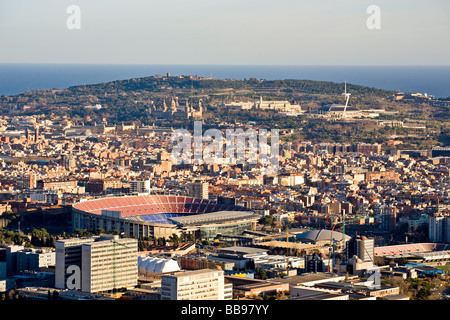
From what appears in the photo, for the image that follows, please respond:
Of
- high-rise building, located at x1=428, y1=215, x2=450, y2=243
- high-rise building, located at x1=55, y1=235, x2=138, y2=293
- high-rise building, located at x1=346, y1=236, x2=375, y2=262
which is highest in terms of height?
high-rise building, located at x1=55, y1=235, x2=138, y2=293

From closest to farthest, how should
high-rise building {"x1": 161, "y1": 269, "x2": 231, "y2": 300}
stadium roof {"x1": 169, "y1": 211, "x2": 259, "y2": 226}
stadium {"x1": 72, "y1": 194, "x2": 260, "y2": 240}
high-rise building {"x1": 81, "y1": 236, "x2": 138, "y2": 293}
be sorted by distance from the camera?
high-rise building {"x1": 161, "y1": 269, "x2": 231, "y2": 300}, high-rise building {"x1": 81, "y1": 236, "x2": 138, "y2": 293}, stadium {"x1": 72, "y1": 194, "x2": 260, "y2": 240}, stadium roof {"x1": 169, "y1": 211, "x2": 259, "y2": 226}

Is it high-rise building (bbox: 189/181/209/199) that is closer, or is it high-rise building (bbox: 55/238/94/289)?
high-rise building (bbox: 55/238/94/289)

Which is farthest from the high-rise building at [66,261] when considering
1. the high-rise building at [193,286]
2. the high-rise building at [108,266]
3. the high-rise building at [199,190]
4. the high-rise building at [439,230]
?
the high-rise building at [199,190]

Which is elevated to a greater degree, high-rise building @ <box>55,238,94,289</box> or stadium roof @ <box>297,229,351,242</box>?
high-rise building @ <box>55,238,94,289</box>

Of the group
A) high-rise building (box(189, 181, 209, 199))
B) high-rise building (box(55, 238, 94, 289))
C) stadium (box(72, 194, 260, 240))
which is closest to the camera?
high-rise building (box(55, 238, 94, 289))

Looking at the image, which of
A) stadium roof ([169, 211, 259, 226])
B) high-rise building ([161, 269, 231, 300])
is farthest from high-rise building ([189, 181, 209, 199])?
high-rise building ([161, 269, 231, 300])

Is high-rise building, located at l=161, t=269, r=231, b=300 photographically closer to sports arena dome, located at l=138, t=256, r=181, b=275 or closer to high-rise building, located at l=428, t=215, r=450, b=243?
sports arena dome, located at l=138, t=256, r=181, b=275

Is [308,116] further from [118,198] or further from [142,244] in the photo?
[142,244]
